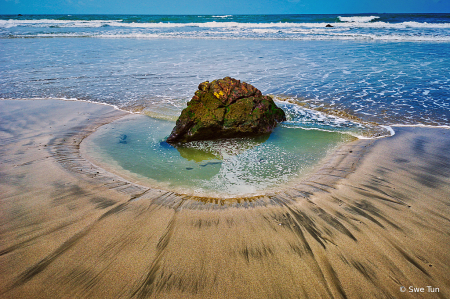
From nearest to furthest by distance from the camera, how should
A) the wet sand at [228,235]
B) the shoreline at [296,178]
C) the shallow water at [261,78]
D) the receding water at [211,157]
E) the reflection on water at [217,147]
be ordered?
the wet sand at [228,235] < the shoreline at [296,178] < the receding water at [211,157] < the reflection on water at [217,147] < the shallow water at [261,78]

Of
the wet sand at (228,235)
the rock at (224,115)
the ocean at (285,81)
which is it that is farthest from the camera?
the ocean at (285,81)

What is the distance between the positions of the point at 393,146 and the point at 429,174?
1.08 m

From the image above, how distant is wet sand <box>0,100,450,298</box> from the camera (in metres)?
2.13

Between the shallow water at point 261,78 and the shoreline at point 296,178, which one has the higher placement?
the shallow water at point 261,78

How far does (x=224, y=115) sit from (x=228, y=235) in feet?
10.2

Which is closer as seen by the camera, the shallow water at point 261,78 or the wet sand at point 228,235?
the wet sand at point 228,235

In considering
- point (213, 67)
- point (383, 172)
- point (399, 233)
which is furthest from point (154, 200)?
point (213, 67)

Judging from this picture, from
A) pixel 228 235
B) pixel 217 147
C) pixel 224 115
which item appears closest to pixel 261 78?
pixel 224 115

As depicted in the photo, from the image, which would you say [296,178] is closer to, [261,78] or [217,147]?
[217,147]

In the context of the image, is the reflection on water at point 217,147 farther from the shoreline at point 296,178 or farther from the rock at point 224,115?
the shoreline at point 296,178

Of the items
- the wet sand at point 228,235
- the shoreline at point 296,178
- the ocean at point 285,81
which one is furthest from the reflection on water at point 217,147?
the wet sand at point 228,235

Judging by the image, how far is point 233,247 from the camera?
2.54 m

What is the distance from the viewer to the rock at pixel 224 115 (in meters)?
5.23

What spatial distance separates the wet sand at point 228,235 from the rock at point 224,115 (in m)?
1.77
